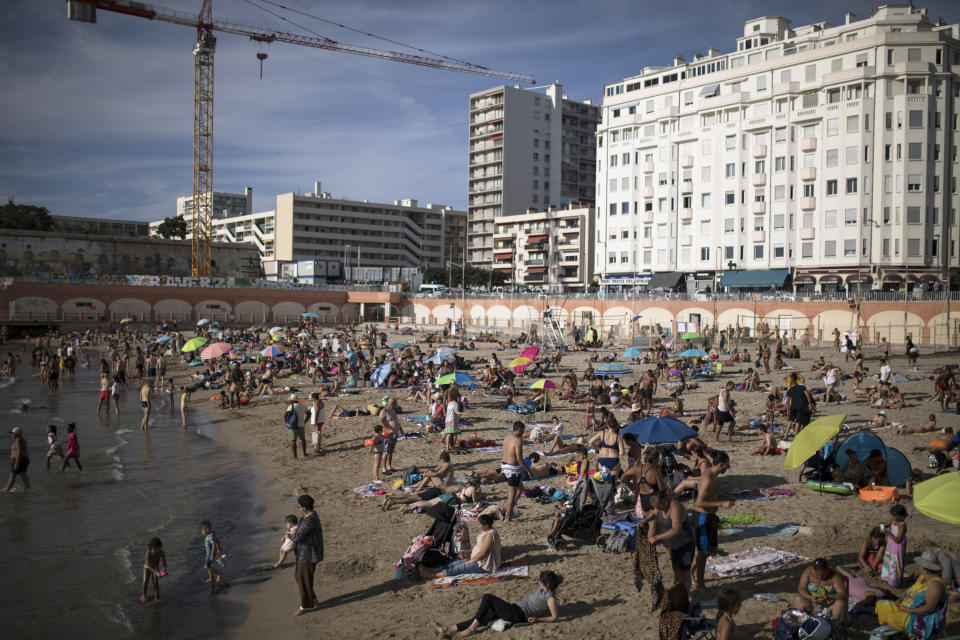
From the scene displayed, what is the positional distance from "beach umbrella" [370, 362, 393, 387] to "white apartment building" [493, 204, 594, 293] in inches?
1601

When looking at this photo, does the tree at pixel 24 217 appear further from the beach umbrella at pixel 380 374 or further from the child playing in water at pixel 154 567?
the child playing in water at pixel 154 567

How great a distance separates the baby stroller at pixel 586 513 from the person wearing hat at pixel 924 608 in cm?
372

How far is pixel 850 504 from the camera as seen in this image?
32.7 ft

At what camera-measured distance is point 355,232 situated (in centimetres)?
9719

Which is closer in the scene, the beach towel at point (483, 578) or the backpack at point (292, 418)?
the beach towel at point (483, 578)

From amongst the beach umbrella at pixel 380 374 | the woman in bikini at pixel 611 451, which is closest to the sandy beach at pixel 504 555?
the woman in bikini at pixel 611 451

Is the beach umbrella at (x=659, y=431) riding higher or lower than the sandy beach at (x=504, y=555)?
higher

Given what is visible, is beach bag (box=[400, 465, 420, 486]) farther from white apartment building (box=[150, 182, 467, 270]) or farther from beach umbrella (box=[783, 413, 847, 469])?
white apartment building (box=[150, 182, 467, 270])

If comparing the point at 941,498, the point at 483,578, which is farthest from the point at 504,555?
the point at 941,498

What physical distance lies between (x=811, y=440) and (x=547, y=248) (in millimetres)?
63338

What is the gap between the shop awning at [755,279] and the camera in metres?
47.0

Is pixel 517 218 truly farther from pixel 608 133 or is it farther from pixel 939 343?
pixel 939 343

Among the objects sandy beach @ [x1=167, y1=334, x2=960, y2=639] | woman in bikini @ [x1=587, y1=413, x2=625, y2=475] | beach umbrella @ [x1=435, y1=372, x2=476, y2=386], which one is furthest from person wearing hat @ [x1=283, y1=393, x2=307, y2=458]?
woman in bikini @ [x1=587, y1=413, x2=625, y2=475]

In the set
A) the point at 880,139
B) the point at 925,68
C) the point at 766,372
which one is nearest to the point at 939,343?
the point at 766,372
